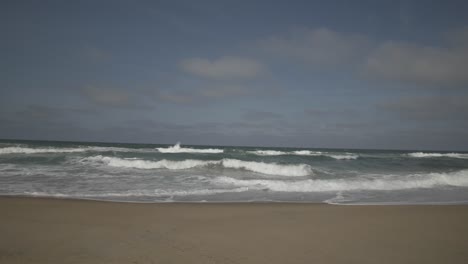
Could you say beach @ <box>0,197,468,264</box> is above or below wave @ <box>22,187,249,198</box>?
above

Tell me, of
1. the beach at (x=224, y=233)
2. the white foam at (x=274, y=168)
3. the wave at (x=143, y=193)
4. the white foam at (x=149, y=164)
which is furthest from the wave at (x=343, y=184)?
the white foam at (x=149, y=164)

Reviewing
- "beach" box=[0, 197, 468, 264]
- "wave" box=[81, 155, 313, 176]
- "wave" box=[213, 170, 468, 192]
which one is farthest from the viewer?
"wave" box=[81, 155, 313, 176]

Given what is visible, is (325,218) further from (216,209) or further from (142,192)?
(142,192)

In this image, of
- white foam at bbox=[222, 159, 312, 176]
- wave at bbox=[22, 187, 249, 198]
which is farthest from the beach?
white foam at bbox=[222, 159, 312, 176]

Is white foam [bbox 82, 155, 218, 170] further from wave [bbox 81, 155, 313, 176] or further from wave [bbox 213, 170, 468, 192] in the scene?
wave [bbox 213, 170, 468, 192]

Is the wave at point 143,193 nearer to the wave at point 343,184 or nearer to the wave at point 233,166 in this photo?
the wave at point 343,184

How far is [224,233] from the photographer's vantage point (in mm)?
4863

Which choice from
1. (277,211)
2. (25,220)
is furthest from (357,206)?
(25,220)

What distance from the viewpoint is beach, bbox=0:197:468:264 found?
3.83m

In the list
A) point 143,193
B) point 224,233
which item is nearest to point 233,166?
point 143,193

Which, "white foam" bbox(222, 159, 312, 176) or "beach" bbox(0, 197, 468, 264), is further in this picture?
"white foam" bbox(222, 159, 312, 176)

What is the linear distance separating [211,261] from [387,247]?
3.02 metres

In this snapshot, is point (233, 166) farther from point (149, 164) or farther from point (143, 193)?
point (143, 193)

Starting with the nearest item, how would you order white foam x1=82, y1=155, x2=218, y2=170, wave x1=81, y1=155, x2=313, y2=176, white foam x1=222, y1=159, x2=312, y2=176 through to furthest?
1. white foam x1=222, y1=159, x2=312, y2=176
2. wave x1=81, y1=155, x2=313, y2=176
3. white foam x1=82, y1=155, x2=218, y2=170
